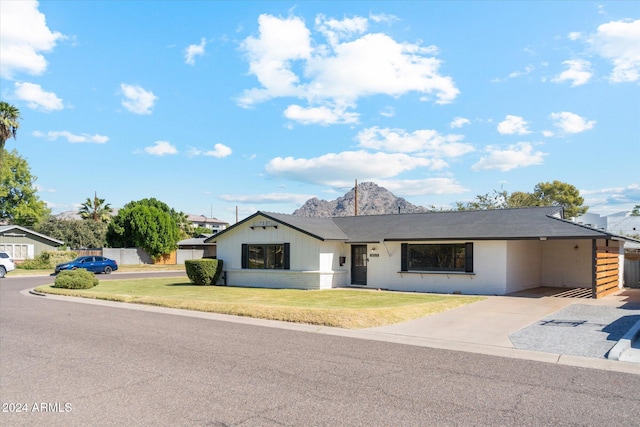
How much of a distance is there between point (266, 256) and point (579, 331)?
1577cm

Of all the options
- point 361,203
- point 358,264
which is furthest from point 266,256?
point 361,203

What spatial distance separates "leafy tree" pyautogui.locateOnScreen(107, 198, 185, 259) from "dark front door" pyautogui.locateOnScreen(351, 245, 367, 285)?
3438 centimetres

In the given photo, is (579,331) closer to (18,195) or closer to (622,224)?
(622,224)

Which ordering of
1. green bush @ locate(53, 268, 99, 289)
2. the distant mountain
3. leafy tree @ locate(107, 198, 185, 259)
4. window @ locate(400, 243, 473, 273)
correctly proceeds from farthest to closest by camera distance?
1. the distant mountain
2. leafy tree @ locate(107, 198, 185, 259)
3. green bush @ locate(53, 268, 99, 289)
4. window @ locate(400, 243, 473, 273)

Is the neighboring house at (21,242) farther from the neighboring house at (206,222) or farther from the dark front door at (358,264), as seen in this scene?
the neighboring house at (206,222)

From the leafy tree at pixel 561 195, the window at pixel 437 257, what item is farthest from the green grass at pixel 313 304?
the leafy tree at pixel 561 195

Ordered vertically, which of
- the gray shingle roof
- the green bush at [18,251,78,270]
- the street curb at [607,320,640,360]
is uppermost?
the gray shingle roof

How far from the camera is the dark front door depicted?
2388 cm

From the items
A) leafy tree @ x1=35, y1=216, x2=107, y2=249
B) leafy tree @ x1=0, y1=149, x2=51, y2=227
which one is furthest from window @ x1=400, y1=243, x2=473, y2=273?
leafy tree @ x1=0, y1=149, x2=51, y2=227

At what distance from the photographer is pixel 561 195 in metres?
67.1

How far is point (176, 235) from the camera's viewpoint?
55250 millimetres

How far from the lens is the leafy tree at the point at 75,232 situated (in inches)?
2406

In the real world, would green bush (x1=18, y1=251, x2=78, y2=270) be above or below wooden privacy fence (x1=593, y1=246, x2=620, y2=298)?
below

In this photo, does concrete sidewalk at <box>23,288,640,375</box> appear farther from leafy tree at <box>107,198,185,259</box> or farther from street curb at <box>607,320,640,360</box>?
leafy tree at <box>107,198,185,259</box>
